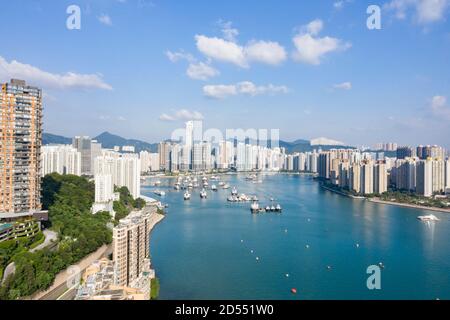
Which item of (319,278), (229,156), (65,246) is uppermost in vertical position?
(229,156)

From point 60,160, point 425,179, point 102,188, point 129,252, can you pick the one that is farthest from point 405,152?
point 129,252

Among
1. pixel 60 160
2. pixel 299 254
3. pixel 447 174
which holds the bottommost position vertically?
pixel 299 254

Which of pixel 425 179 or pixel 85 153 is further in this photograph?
pixel 85 153

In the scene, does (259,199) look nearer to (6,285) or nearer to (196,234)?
(196,234)

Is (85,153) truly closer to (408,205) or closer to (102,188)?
(102,188)

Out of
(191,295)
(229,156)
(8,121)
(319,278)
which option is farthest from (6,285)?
(229,156)

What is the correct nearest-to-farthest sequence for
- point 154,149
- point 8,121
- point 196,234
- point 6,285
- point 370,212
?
point 6,285 < point 8,121 < point 196,234 < point 370,212 < point 154,149

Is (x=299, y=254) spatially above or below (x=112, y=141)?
below
